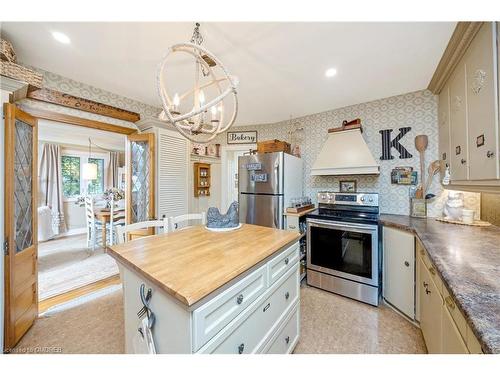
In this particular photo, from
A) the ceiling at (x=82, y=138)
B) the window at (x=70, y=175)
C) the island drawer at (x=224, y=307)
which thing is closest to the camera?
the island drawer at (x=224, y=307)

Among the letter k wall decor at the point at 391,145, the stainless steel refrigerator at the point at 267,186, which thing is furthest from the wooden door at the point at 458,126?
the stainless steel refrigerator at the point at 267,186

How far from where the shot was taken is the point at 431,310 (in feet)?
4.23

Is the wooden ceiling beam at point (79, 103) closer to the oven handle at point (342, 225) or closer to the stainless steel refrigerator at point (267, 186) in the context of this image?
the stainless steel refrigerator at point (267, 186)

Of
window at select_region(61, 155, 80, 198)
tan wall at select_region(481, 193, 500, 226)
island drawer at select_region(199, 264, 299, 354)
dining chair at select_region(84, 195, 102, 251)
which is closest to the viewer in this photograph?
island drawer at select_region(199, 264, 299, 354)

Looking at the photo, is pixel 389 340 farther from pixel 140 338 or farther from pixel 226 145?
pixel 226 145

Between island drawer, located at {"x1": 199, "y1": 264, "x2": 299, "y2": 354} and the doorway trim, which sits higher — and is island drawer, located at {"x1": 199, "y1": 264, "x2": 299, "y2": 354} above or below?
below

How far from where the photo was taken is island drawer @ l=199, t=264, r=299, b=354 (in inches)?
34.4

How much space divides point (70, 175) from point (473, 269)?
278 inches

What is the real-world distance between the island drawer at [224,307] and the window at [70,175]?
20.0ft

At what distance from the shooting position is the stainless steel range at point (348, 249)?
6.92ft

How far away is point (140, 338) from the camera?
36.2 inches

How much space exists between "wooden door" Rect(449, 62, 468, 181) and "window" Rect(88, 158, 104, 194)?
7.07 m

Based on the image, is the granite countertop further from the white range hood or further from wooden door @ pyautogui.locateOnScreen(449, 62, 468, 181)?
the white range hood

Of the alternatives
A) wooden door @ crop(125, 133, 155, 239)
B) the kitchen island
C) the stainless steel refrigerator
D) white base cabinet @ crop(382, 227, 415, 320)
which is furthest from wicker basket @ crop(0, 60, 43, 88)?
white base cabinet @ crop(382, 227, 415, 320)
